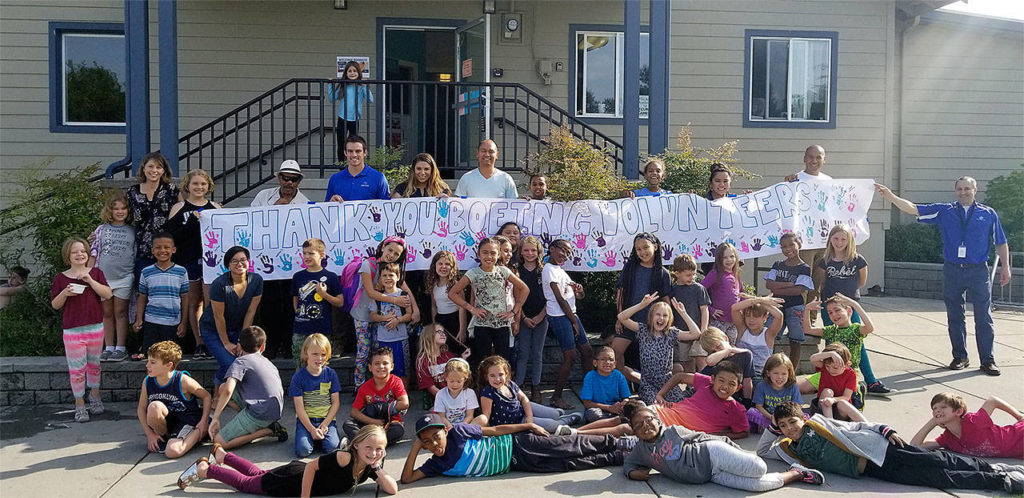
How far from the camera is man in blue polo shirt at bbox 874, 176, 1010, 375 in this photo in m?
7.44

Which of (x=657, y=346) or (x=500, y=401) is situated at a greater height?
(x=657, y=346)

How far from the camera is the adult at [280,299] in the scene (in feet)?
23.0

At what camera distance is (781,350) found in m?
7.19

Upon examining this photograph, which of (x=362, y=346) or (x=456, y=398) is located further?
(x=362, y=346)

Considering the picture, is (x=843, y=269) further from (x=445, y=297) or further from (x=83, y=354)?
(x=83, y=354)

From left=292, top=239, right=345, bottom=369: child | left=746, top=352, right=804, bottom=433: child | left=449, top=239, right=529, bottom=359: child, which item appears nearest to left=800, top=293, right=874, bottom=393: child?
left=746, top=352, right=804, bottom=433: child

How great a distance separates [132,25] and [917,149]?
11185mm

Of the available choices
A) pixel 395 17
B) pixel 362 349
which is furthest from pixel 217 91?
pixel 362 349

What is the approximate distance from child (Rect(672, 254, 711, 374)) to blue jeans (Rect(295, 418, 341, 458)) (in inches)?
100

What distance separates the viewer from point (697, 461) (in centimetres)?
488

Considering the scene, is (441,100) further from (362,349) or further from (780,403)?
(780,403)

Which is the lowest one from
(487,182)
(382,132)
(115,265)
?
(115,265)

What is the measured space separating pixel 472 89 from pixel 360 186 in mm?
4174

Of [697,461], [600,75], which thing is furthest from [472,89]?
[697,461]
